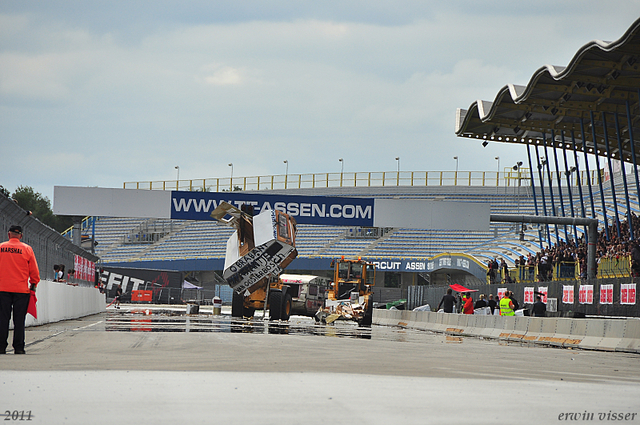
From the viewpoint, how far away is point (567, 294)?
2630 cm

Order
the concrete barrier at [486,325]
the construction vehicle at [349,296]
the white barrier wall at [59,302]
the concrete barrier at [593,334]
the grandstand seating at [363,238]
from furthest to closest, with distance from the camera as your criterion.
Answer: the grandstand seating at [363,238], the construction vehicle at [349,296], the concrete barrier at [486,325], the concrete barrier at [593,334], the white barrier wall at [59,302]

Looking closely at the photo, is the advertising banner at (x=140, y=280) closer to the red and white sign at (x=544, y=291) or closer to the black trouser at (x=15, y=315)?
the red and white sign at (x=544, y=291)

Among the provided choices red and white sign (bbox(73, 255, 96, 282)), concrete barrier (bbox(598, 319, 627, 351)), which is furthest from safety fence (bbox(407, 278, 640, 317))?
red and white sign (bbox(73, 255, 96, 282))

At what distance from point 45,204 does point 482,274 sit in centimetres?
7228

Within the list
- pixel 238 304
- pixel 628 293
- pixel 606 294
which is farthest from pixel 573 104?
pixel 238 304

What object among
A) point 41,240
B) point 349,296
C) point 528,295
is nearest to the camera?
point 41,240

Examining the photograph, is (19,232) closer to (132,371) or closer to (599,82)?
(132,371)

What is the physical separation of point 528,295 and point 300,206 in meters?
9.96

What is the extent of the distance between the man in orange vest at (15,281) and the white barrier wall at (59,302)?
576 centimetres

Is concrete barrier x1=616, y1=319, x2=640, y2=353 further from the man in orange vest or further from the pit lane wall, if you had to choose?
the man in orange vest

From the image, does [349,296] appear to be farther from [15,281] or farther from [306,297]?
[15,281]

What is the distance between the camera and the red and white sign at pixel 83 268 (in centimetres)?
2895

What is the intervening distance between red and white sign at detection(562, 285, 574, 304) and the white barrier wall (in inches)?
647

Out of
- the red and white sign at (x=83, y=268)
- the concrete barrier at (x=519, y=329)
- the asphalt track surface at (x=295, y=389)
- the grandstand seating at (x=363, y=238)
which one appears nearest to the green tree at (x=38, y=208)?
the grandstand seating at (x=363, y=238)
